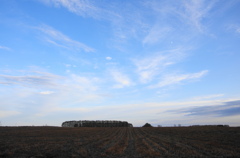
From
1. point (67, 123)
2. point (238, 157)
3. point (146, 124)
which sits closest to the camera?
point (238, 157)

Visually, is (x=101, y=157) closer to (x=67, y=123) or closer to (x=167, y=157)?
(x=167, y=157)

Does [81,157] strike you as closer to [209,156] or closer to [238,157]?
[209,156]

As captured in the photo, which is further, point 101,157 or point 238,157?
point 101,157

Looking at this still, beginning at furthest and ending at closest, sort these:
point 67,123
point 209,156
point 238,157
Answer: point 67,123
point 209,156
point 238,157

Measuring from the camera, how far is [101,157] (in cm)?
1602

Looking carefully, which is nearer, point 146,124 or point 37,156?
point 37,156

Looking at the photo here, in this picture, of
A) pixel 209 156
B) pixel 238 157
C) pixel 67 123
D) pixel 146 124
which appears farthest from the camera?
pixel 67 123

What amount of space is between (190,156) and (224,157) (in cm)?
259

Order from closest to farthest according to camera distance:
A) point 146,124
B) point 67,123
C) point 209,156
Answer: point 209,156 < point 146,124 < point 67,123

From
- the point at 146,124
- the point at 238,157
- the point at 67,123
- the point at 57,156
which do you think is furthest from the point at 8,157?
the point at 67,123

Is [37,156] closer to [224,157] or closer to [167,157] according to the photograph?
[167,157]

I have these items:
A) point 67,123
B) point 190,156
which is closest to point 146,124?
point 67,123

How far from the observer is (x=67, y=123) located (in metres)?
198

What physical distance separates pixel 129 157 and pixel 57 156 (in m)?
6.39
